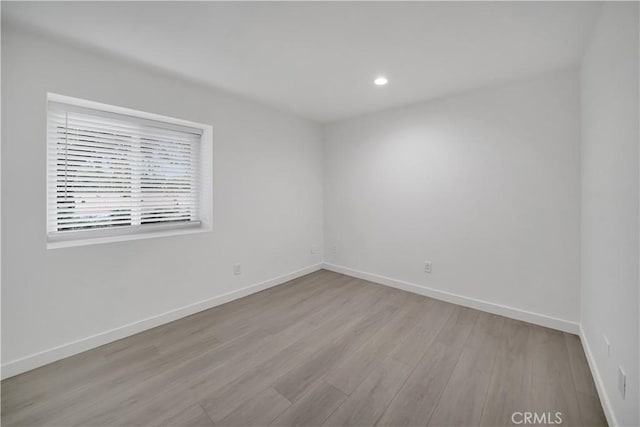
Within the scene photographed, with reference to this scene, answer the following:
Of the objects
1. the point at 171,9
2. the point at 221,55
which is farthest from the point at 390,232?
the point at 171,9

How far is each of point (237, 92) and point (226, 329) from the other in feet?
8.02

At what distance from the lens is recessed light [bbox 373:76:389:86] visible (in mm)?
2504

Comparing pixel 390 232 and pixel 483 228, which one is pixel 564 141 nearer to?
pixel 483 228

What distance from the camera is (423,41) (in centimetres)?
189

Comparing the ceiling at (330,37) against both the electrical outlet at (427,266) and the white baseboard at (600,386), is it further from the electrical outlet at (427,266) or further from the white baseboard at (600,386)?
the white baseboard at (600,386)

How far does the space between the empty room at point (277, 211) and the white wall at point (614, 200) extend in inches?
0.8

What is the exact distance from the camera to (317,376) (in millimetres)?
1785

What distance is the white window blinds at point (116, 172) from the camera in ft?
6.78

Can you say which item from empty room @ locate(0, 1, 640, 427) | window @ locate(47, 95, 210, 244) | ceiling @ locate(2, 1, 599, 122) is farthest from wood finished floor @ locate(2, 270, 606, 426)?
ceiling @ locate(2, 1, 599, 122)

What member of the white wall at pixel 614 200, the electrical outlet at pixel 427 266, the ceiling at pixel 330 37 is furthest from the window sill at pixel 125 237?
the white wall at pixel 614 200

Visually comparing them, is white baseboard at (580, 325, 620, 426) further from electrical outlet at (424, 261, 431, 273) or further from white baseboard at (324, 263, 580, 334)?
electrical outlet at (424, 261, 431, 273)

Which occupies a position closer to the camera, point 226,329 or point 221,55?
point 221,55

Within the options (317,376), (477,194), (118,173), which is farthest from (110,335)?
(477,194)

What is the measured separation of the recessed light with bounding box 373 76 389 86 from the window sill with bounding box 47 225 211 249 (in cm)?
235
